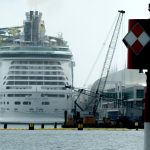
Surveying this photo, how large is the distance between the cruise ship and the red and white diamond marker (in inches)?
5134

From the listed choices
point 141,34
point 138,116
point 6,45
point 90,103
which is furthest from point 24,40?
point 141,34

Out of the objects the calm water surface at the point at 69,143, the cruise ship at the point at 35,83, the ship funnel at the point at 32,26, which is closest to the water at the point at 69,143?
the calm water surface at the point at 69,143

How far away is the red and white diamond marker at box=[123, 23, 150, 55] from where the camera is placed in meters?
7.59

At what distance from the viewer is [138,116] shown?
161 m

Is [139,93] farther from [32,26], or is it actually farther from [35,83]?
[35,83]

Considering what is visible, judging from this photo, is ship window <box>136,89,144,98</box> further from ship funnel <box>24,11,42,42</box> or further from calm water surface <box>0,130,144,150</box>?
calm water surface <box>0,130,144,150</box>

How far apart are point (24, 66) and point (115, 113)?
35434 mm

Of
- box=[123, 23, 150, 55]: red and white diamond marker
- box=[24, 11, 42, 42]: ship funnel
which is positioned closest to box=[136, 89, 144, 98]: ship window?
box=[24, 11, 42, 42]: ship funnel

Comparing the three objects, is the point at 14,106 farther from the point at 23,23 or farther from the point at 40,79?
the point at 23,23

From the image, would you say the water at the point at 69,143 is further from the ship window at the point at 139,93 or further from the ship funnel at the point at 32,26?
the ship window at the point at 139,93

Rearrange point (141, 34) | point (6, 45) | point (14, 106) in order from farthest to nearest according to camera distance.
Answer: point (6, 45), point (14, 106), point (141, 34)

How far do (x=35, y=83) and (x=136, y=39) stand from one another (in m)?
137

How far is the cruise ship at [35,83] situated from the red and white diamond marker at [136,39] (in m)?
130

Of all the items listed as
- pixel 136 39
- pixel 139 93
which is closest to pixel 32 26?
pixel 139 93
